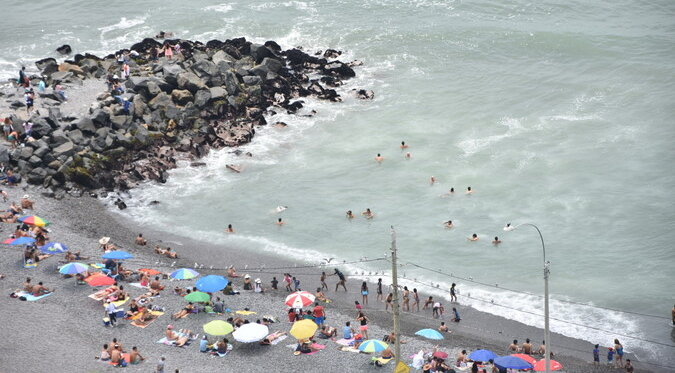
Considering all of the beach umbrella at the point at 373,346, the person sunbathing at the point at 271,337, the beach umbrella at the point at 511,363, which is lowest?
the beach umbrella at the point at 511,363

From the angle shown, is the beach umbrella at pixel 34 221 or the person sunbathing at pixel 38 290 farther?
the beach umbrella at pixel 34 221

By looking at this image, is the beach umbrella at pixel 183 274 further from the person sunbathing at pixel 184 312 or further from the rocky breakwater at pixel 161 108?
the rocky breakwater at pixel 161 108

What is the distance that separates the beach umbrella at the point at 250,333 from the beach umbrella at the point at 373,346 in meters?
4.19

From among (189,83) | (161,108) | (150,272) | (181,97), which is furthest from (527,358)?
(189,83)

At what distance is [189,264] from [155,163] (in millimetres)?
11706

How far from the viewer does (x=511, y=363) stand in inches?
1259

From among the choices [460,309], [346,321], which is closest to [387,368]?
[346,321]

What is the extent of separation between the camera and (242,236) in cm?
4722

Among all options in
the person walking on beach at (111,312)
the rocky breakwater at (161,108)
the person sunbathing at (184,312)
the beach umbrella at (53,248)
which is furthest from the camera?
the rocky breakwater at (161,108)

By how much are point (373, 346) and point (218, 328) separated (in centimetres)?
653

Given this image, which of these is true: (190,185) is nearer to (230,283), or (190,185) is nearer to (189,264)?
(189,264)

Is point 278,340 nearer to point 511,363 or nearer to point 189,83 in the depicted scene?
point 511,363

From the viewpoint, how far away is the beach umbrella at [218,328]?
3362cm

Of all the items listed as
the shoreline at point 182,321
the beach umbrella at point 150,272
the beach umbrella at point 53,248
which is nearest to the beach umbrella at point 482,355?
the shoreline at point 182,321
